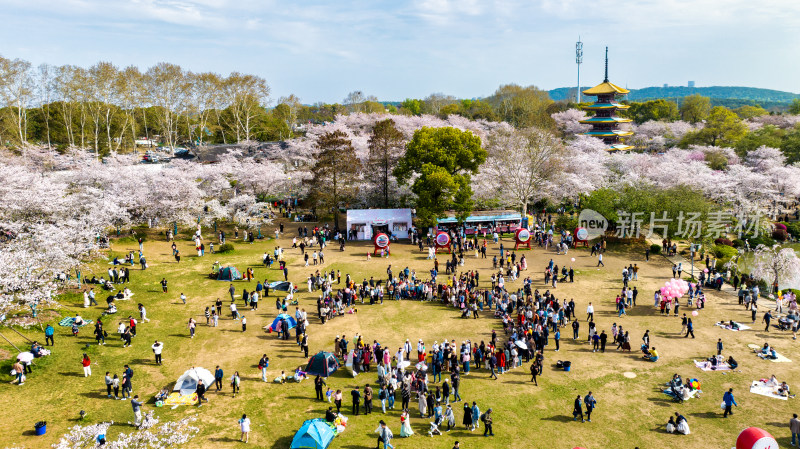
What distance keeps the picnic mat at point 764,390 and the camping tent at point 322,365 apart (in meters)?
17.3

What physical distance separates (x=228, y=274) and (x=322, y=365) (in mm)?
14322

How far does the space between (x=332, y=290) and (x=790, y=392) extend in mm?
22910

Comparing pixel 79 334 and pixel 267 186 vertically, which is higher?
pixel 267 186

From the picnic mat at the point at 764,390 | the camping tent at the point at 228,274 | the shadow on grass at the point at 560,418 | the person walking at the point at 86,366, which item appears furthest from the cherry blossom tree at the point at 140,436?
the picnic mat at the point at 764,390

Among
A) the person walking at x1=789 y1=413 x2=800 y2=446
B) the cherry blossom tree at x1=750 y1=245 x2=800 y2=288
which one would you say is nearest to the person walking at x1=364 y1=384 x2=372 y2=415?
the person walking at x1=789 y1=413 x2=800 y2=446

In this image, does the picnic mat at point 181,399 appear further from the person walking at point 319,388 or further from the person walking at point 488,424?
the person walking at point 488,424

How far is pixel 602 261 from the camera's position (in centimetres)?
3478

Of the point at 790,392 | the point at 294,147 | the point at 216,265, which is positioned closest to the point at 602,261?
the point at 790,392

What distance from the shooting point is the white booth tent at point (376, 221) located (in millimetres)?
41156

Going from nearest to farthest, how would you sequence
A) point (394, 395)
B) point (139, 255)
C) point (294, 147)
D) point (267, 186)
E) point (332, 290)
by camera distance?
point (394, 395) < point (332, 290) < point (139, 255) < point (267, 186) < point (294, 147)

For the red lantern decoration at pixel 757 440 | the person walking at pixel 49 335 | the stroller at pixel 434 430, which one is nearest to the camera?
the red lantern decoration at pixel 757 440

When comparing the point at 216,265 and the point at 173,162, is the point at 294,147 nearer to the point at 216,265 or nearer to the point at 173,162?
the point at 173,162

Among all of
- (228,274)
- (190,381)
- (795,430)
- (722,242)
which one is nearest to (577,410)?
(795,430)

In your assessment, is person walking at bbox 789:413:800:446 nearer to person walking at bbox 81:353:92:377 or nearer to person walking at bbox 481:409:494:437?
person walking at bbox 481:409:494:437
